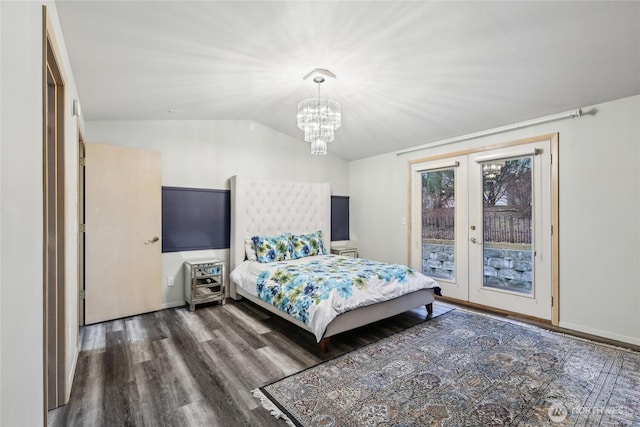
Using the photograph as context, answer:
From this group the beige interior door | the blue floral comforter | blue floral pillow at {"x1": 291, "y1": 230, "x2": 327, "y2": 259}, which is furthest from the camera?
blue floral pillow at {"x1": 291, "y1": 230, "x2": 327, "y2": 259}

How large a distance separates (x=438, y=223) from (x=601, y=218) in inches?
73.9

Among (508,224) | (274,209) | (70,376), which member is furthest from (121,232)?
(508,224)

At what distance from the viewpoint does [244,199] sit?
4469 millimetres

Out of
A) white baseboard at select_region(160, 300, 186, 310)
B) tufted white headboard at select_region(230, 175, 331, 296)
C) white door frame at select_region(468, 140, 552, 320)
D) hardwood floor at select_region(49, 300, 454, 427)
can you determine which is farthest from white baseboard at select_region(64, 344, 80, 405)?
white door frame at select_region(468, 140, 552, 320)

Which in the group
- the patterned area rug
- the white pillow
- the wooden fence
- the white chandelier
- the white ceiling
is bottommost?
the patterned area rug

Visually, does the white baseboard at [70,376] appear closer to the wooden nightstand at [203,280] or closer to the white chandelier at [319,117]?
the wooden nightstand at [203,280]

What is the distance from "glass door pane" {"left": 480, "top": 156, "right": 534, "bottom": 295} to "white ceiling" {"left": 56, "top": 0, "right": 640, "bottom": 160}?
A: 2.12 feet

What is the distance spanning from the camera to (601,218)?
3068 millimetres

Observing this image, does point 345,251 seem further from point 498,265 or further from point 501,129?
point 501,129

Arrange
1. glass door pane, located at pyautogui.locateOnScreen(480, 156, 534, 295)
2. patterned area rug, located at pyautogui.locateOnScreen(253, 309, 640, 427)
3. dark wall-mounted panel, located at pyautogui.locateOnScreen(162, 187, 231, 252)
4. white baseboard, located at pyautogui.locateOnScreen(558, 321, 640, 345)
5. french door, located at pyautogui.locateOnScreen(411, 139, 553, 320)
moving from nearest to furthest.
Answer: patterned area rug, located at pyautogui.locateOnScreen(253, 309, 640, 427), white baseboard, located at pyautogui.locateOnScreen(558, 321, 640, 345), french door, located at pyautogui.locateOnScreen(411, 139, 553, 320), glass door pane, located at pyautogui.locateOnScreen(480, 156, 534, 295), dark wall-mounted panel, located at pyautogui.locateOnScreen(162, 187, 231, 252)

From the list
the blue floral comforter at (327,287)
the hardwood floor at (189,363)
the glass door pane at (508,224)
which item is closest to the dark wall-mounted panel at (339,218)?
the blue floral comforter at (327,287)

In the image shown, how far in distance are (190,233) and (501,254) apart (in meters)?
4.24

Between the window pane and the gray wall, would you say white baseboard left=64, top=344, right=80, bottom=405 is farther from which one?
the gray wall

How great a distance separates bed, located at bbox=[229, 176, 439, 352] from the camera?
3.04 metres
